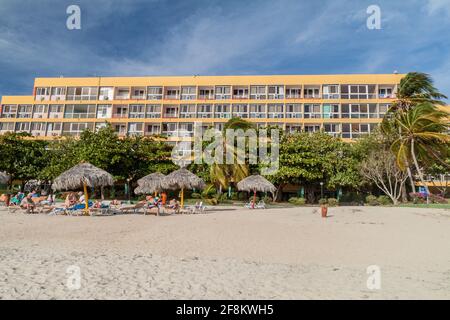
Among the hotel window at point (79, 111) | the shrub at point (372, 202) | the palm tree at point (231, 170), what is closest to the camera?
the shrub at point (372, 202)

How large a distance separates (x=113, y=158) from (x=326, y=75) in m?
28.4

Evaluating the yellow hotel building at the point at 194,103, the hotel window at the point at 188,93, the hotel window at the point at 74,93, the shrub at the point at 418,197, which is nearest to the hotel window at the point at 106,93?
the yellow hotel building at the point at 194,103

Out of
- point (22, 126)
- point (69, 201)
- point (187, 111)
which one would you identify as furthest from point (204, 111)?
point (69, 201)

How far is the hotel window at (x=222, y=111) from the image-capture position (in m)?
41.5

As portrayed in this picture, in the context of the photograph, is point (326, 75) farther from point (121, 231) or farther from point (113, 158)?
point (121, 231)

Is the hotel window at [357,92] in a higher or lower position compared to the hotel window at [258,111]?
higher

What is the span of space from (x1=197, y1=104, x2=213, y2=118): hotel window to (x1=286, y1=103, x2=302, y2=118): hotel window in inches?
398

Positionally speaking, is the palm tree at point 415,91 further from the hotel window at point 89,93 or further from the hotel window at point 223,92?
the hotel window at point 89,93

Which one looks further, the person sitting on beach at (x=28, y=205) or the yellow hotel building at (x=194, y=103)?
the yellow hotel building at (x=194, y=103)

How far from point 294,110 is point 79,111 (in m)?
29.3

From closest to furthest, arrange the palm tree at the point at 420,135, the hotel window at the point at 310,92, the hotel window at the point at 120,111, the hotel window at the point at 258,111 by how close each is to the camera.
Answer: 1. the palm tree at the point at 420,135
2. the hotel window at the point at 258,111
3. the hotel window at the point at 310,92
4. the hotel window at the point at 120,111

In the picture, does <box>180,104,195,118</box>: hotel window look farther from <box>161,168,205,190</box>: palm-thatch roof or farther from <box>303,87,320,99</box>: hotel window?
<box>161,168,205,190</box>: palm-thatch roof

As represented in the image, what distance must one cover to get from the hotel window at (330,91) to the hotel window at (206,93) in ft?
48.3
